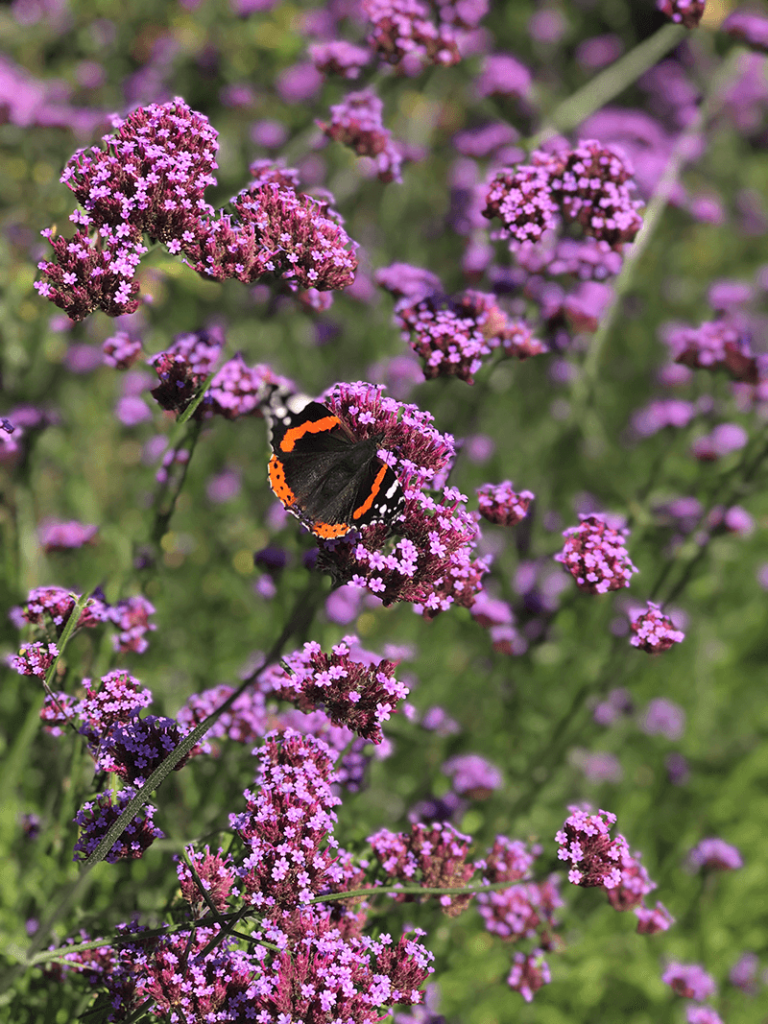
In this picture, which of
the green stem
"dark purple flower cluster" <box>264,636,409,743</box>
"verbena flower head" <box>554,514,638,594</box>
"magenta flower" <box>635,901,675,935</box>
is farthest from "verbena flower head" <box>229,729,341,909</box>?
the green stem

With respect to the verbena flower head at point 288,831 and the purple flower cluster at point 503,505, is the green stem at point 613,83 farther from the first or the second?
the verbena flower head at point 288,831

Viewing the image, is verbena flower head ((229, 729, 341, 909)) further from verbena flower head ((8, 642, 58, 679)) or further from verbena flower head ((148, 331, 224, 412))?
verbena flower head ((148, 331, 224, 412))

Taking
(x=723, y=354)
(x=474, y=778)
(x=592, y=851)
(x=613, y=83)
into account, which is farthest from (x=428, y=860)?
(x=613, y=83)

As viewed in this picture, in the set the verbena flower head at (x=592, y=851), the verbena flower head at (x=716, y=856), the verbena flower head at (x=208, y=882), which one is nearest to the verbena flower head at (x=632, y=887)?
the verbena flower head at (x=592, y=851)

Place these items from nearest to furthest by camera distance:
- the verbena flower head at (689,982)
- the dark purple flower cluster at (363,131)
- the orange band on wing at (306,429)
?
the orange band on wing at (306,429) < the dark purple flower cluster at (363,131) < the verbena flower head at (689,982)

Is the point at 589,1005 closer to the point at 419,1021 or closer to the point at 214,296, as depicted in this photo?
the point at 419,1021

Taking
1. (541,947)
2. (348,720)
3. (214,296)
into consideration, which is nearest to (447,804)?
(541,947)
